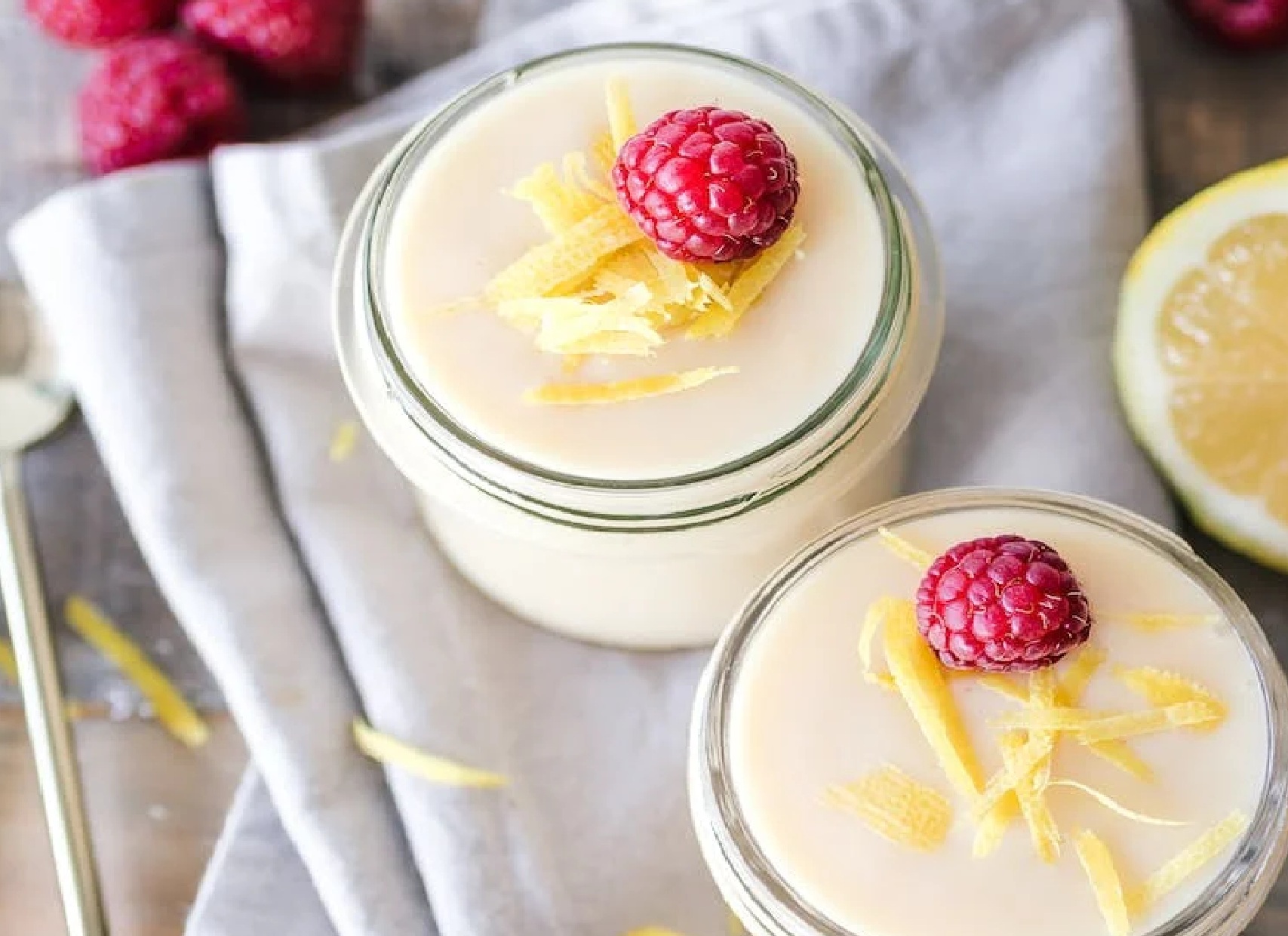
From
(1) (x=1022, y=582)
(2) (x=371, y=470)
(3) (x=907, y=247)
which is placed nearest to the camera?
(1) (x=1022, y=582)

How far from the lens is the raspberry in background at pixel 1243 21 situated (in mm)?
1190

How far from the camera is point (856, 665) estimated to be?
0.91m

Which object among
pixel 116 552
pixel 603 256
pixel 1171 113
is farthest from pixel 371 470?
pixel 1171 113

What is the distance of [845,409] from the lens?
0.94 meters

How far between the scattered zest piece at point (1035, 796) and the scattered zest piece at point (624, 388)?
23 centimetres

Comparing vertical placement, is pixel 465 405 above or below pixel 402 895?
above

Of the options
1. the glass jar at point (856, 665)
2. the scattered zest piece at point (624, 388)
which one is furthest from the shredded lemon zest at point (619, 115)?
the glass jar at point (856, 665)

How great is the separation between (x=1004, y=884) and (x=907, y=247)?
0.35 m

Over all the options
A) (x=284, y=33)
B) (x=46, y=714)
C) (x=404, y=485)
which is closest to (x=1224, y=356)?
(x=404, y=485)

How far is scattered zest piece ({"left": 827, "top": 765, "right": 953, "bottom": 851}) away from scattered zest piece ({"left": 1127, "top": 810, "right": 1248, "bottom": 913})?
94 millimetres

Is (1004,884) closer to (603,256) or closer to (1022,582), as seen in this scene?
(1022,582)

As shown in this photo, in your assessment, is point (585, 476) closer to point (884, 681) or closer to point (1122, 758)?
point (884, 681)

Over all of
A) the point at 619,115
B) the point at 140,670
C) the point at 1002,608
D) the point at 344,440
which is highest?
the point at 619,115

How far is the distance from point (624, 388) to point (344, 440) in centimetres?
29
